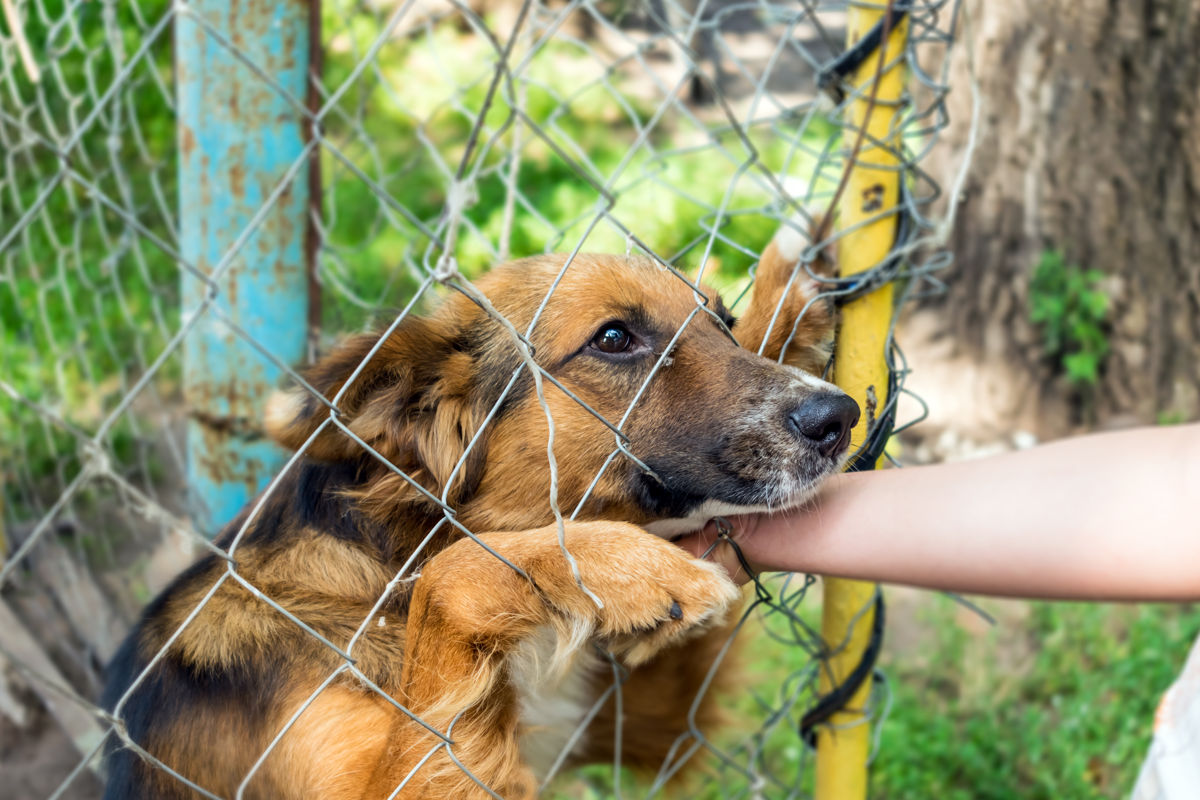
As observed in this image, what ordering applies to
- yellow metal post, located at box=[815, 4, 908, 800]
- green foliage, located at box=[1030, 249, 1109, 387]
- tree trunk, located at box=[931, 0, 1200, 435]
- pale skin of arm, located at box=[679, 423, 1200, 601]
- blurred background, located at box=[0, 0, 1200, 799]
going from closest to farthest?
1. pale skin of arm, located at box=[679, 423, 1200, 601]
2. yellow metal post, located at box=[815, 4, 908, 800]
3. blurred background, located at box=[0, 0, 1200, 799]
4. tree trunk, located at box=[931, 0, 1200, 435]
5. green foliage, located at box=[1030, 249, 1109, 387]

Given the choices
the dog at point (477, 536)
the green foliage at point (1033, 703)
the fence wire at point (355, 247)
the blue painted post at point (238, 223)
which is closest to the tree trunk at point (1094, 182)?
the fence wire at point (355, 247)

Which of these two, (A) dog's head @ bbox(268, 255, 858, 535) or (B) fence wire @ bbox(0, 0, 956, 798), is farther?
(A) dog's head @ bbox(268, 255, 858, 535)

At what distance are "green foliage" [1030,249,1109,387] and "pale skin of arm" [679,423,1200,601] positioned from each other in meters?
3.29

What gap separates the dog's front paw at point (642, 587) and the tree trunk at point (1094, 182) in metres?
3.66

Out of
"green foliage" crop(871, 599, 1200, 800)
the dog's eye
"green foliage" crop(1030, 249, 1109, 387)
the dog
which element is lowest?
"green foliage" crop(871, 599, 1200, 800)

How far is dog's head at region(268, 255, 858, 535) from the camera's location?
2.18 m

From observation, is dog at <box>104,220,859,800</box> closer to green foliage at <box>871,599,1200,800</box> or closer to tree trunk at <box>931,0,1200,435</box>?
green foliage at <box>871,599,1200,800</box>

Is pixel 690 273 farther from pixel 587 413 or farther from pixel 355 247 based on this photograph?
pixel 355 247

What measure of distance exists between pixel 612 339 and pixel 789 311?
0.50 m

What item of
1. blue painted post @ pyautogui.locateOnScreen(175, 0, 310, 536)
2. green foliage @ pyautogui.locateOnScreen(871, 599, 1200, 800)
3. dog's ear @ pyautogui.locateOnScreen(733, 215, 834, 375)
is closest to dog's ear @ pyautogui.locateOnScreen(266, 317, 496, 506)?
blue painted post @ pyautogui.locateOnScreen(175, 0, 310, 536)

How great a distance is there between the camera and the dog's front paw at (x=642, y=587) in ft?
5.91

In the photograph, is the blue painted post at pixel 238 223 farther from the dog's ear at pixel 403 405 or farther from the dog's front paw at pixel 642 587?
the dog's front paw at pixel 642 587

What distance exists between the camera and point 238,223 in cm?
290

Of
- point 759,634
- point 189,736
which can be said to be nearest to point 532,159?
point 759,634
